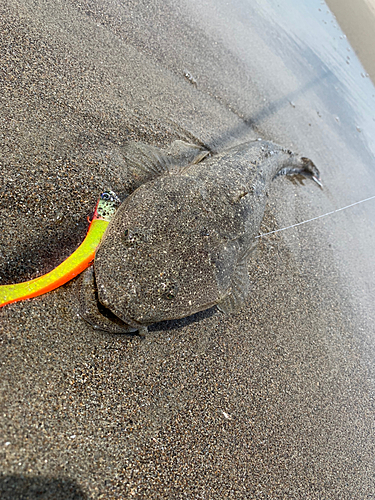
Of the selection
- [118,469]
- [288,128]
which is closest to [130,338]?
[118,469]

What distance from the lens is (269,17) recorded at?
5.51 metres

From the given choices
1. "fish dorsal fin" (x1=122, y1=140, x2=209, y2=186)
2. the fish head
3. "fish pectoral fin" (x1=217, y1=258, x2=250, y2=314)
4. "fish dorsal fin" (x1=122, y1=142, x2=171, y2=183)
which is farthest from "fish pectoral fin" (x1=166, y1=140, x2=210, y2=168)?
"fish pectoral fin" (x1=217, y1=258, x2=250, y2=314)

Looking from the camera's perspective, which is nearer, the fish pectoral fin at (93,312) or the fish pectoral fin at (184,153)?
the fish pectoral fin at (93,312)

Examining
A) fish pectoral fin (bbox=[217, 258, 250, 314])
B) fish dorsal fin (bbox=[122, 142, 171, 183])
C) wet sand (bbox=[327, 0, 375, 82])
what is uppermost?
wet sand (bbox=[327, 0, 375, 82])

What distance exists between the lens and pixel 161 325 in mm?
2307

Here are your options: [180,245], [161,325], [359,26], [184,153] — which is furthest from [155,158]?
[359,26]

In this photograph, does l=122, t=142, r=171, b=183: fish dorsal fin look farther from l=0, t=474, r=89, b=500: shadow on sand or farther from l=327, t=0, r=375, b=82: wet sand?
l=327, t=0, r=375, b=82: wet sand

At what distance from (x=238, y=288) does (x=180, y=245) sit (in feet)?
2.94

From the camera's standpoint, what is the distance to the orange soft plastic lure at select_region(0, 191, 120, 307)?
1.90 metres

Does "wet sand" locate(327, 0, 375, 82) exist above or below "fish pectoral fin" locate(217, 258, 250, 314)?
above

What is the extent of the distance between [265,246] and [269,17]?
4.62 metres

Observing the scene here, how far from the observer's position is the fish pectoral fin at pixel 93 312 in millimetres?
1986

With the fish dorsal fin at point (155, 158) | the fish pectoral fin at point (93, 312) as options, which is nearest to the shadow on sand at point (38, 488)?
the fish pectoral fin at point (93, 312)

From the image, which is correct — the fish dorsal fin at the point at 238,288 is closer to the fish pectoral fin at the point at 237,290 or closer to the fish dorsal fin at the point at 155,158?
the fish pectoral fin at the point at 237,290
